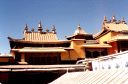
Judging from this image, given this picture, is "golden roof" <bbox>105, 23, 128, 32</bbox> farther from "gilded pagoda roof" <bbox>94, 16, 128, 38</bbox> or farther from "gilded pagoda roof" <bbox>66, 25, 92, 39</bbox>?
"gilded pagoda roof" <bbox>66, 25, 92, 39</bbox>

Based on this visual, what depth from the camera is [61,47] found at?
1109 inches

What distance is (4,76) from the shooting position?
21.8m

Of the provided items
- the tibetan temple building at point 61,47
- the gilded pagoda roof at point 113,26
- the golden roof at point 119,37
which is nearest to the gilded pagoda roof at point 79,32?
the tibetan temple building at point 61,47

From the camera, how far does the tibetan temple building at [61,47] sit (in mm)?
26625

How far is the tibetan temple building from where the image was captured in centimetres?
2662

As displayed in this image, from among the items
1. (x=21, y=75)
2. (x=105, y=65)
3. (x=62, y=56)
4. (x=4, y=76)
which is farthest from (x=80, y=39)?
(x=105, y=65)

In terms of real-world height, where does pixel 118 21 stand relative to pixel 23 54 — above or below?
above

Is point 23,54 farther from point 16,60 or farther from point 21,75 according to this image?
point 21,75

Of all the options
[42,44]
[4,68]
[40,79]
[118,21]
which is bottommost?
[40,79]

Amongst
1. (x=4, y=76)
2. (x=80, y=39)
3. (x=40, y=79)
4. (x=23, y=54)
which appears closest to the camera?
(x=4, y=76)

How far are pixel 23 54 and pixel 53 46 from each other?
403 centimetres

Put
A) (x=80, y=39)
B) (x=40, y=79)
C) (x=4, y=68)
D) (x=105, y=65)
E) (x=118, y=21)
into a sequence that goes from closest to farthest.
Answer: (x=105, y=65), (x=4, y=68), (x=40, y=79), (x=80, y=39), (x=118, y=21)

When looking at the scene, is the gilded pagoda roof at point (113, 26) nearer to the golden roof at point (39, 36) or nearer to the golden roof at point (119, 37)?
the golden roof at point (119, 37)

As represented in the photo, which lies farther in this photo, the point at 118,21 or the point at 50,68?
the point at 118,21
